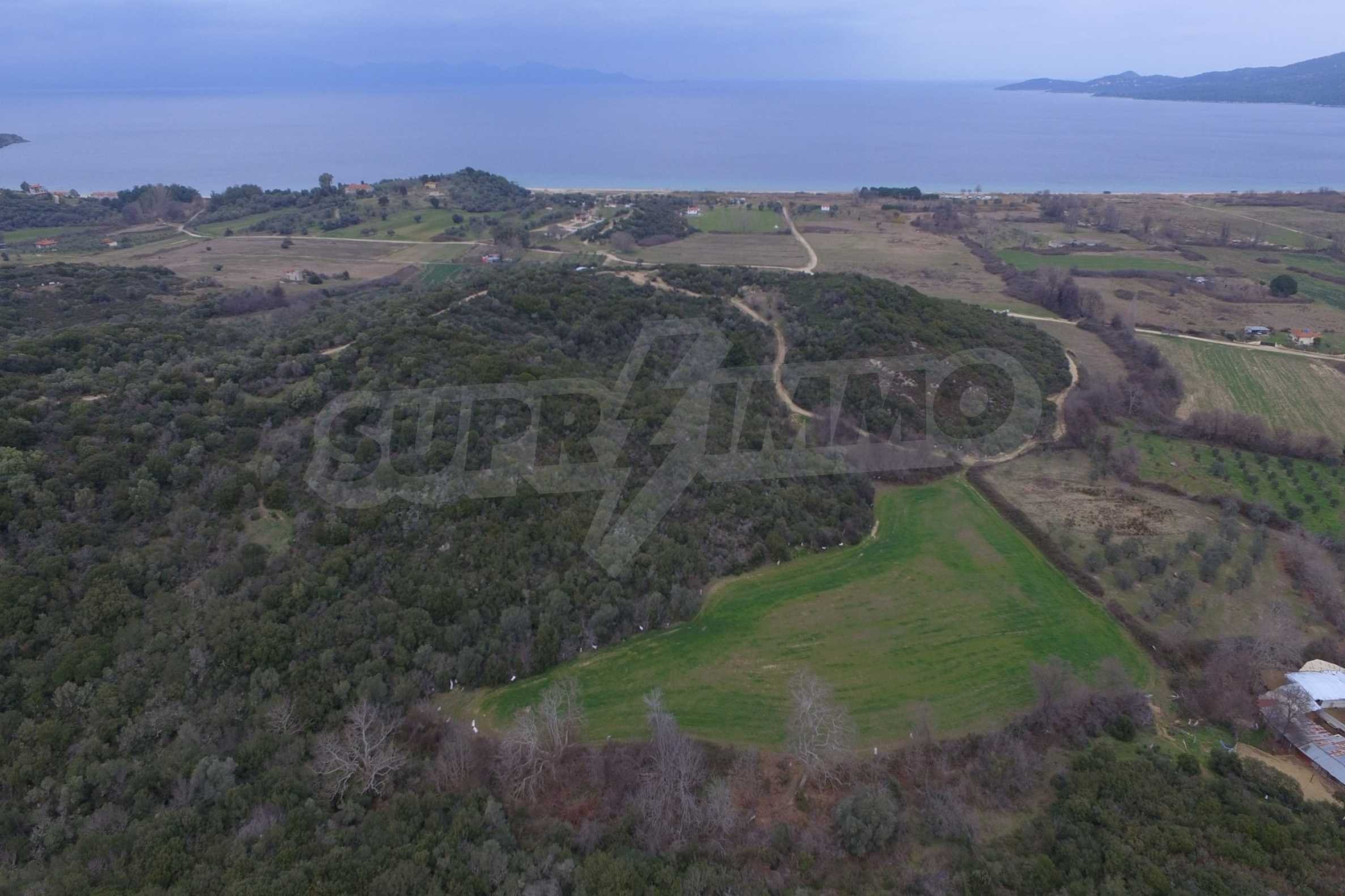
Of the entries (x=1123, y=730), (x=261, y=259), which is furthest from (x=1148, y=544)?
(x=261, y=259)

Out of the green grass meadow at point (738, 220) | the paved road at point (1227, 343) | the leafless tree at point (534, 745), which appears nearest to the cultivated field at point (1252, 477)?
the paved road at point (1227, 343)

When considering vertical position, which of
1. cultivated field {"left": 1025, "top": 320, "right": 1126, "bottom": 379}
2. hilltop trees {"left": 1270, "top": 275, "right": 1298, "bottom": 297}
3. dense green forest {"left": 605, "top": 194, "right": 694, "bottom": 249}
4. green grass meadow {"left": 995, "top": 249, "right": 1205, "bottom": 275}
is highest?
dense green forest {"left": 605, "top": 194, "right": 694, "bottom": 249}

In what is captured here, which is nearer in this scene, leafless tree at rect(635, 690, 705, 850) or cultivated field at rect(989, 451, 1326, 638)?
leafless tree at rect(635, 690, 705, 850)

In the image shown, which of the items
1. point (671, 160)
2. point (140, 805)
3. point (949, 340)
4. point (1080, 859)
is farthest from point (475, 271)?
point (671, 160)

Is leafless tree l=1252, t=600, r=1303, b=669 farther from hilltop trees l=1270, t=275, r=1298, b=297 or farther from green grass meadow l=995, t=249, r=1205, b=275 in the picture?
green grass meadow l=995, t=249, r=1205, b=275

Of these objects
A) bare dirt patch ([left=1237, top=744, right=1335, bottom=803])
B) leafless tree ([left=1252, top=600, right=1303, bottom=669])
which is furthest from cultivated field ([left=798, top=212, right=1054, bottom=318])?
bare dirt patch ([left=1237, top=744, right=1335, bottom=803])

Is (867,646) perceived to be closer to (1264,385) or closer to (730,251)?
(1264,385)

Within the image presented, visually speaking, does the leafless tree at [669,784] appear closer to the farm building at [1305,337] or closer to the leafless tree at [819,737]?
the leafless tree at [819,737]
